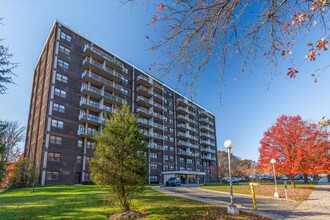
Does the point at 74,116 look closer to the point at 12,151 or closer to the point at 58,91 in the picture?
the point at 58,91

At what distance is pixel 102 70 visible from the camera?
131 feet

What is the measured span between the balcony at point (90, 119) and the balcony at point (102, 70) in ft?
30.6

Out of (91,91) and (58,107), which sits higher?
(91,91)

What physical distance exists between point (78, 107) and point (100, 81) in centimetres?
636

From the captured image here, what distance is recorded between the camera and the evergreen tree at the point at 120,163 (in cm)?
948

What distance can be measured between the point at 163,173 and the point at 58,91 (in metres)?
28.7

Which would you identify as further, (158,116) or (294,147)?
(158,116)

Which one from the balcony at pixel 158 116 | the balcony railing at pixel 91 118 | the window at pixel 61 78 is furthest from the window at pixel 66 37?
the balcony at pixel 158 116

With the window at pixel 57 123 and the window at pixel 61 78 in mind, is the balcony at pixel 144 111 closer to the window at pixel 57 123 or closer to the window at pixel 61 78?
the window at pixel 61 78

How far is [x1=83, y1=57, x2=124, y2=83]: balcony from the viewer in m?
37.7

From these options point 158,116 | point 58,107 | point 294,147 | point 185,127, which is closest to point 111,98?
point 58,107

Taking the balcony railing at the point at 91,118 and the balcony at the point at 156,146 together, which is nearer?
the balcony railing at the point at 91,118

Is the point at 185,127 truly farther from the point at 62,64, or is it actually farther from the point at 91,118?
the point at 62,64

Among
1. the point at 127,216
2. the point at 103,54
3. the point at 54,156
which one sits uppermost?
the point at 103,54
